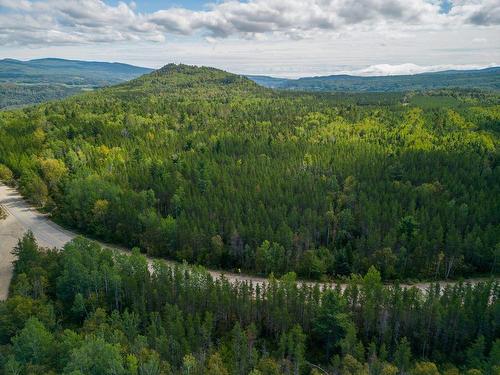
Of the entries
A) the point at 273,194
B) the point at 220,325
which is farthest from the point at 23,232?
the point at 273,194

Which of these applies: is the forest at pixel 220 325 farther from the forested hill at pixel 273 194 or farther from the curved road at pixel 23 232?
the forested hill at pixel 273 194

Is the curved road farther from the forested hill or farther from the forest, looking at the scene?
the forest

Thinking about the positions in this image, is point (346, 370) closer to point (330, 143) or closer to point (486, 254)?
point (486, 254)

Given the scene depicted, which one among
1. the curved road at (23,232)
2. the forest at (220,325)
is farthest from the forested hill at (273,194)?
the forest at (220,325)

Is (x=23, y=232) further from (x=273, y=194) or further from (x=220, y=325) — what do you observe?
(x=273, y=194)

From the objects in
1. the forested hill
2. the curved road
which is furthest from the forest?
the forested hill
